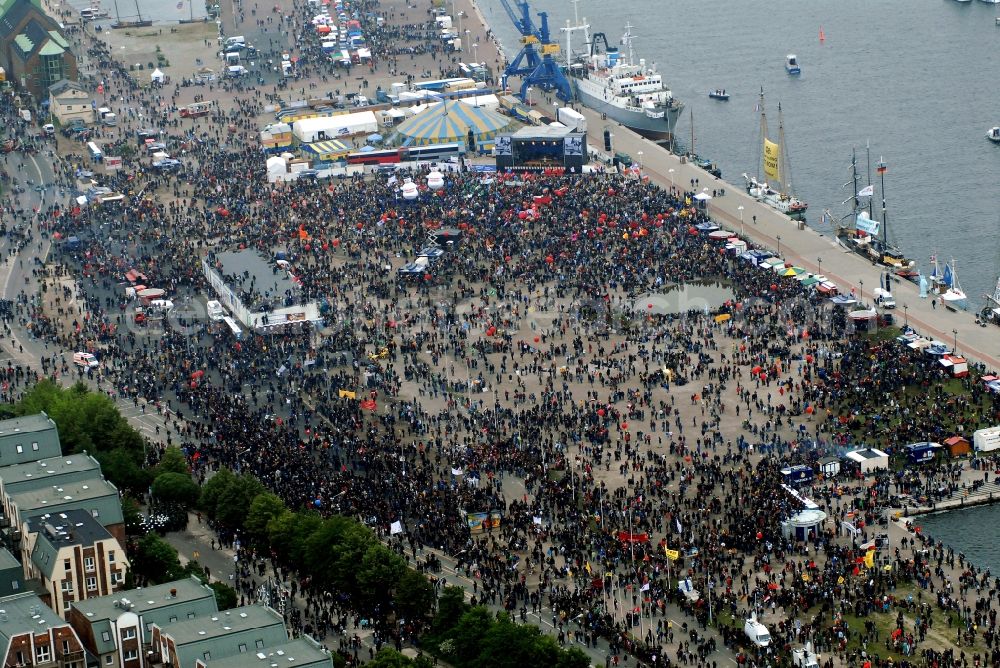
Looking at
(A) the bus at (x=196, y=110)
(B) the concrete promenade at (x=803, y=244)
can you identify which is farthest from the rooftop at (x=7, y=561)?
(A) the bus at (x=196, y=110)

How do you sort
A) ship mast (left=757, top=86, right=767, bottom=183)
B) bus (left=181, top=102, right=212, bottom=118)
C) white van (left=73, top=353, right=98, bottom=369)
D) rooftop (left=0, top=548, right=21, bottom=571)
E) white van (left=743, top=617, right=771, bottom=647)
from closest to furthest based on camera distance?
white van (left=743, top=617, right=771, bottom=647) < rooftop (left=0, top=548, right=21, bottom=571) < white van (left=73, top=353, right=98, bottom=369) < ship mast (left=757, top=86, right=767, bottom=183) < bus (left=181, top=102, right=212, bottom=118)

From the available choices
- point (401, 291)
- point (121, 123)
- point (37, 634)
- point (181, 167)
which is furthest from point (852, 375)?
point (121, 123)

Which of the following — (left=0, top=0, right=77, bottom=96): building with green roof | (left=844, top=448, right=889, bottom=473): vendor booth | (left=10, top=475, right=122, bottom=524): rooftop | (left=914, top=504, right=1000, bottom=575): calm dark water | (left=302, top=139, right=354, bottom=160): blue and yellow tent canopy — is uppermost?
(left=0, top=0, right=77, bottom=96): building with green roof

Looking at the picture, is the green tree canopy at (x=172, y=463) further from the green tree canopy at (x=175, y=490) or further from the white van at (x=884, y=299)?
the white van at (x=884, y=299)

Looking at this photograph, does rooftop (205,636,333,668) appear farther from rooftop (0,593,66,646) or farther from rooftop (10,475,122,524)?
rooftop (10,475,122,524)

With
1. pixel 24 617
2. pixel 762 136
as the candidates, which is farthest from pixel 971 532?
pixel 762 136

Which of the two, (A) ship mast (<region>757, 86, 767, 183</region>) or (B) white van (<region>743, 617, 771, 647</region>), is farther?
(A) ship mast (<region>757, 86, 767, 183</region>)

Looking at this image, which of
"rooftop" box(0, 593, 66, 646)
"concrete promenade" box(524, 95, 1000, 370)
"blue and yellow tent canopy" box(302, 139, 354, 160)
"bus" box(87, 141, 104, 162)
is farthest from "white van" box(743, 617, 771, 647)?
"bus" box(87, 141, 104, 162)
